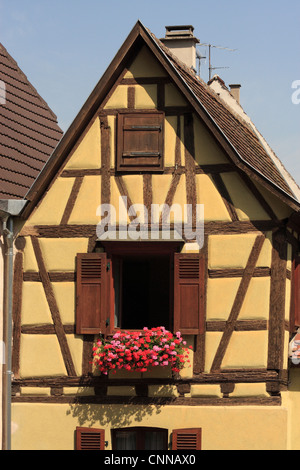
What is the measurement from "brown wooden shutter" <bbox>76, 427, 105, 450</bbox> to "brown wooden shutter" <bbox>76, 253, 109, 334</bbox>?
4.92ft

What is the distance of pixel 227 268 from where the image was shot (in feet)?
51.5

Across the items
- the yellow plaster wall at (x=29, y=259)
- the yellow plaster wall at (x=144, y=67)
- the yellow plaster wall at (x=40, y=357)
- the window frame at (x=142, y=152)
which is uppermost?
the yellow plaster wall at (x=144, y=67)

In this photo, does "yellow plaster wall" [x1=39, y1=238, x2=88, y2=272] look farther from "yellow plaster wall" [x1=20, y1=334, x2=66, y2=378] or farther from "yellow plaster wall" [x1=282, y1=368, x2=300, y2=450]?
"yellow plaster wall" [x1=282, y1=368, x2=300, y2=450]

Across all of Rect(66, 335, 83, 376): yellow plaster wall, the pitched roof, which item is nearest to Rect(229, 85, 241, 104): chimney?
the pitched roof

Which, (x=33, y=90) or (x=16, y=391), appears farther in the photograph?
(x=33, y=90)

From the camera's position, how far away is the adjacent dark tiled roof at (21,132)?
17.6 m

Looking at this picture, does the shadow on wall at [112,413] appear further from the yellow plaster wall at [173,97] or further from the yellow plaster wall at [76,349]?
the yellow plaster wall at [173,97]

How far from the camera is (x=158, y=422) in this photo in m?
15.6

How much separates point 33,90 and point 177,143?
21.0ft

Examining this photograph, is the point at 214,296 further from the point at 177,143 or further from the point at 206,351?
the point at 177,143

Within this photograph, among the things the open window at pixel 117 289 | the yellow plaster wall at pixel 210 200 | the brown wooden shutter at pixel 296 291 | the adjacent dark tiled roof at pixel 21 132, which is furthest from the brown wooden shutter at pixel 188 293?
the adjacent dark tiled roof at pixel 21 132

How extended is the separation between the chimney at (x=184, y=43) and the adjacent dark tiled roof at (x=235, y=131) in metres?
2.16

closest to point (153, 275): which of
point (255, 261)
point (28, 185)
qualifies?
point (28, 185)
